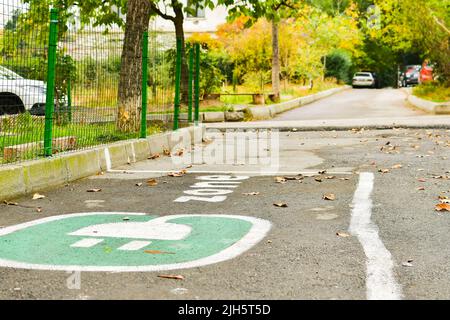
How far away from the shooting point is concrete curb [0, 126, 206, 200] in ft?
24.7

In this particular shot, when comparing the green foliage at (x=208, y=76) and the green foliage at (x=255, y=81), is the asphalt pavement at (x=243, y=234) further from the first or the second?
the green foliage at (x=255, y=81)

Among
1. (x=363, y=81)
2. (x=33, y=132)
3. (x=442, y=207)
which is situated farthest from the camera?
(x=363, y=81)

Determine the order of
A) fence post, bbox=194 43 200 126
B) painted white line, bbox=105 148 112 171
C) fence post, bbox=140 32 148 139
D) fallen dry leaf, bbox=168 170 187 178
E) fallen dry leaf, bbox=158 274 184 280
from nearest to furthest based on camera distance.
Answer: fallen dry leaf, bbox=158 274 184 280, fallen dry leaf, bbox=168 170 187 178, painted white line, bbox=105 148 112 171, fence post, bbox=140 32 148 139, fence post, bbox=194 43 200 126

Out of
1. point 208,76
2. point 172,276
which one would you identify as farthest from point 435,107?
point 172,276

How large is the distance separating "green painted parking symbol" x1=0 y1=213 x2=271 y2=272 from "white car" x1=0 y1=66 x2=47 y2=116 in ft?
7.06

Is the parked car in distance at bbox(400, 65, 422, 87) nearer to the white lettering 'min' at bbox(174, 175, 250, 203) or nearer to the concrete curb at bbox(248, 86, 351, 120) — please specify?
the concrete curb at bbox(248, 86, 351, 120)

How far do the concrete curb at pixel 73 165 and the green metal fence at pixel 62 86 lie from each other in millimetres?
232

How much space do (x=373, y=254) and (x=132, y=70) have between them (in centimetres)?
781

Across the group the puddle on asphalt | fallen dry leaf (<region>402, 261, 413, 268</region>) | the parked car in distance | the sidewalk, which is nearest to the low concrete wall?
the sidewalk

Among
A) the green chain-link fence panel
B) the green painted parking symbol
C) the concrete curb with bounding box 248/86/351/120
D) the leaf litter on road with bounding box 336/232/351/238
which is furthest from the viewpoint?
the concrete curb with bounding box 248/86/351/120

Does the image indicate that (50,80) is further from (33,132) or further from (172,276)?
(172,276)

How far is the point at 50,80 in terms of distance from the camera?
844 centimetres

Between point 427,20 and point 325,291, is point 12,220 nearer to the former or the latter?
point 325,291
